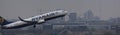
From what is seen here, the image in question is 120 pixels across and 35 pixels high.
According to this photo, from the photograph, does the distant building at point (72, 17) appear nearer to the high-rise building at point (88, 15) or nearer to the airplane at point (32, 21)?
the high-rise building at point (88, 15)

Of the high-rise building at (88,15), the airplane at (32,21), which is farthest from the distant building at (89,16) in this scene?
the airplane at (32,21)

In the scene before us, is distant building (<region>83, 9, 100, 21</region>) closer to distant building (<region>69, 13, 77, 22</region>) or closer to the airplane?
distant building (<region>69, 13, 77, 22</region>)

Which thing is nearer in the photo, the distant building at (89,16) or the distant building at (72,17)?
the distant building at (72,17)

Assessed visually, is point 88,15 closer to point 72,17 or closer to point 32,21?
point 72,17

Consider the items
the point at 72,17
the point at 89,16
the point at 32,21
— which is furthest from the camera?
the point at 89,16

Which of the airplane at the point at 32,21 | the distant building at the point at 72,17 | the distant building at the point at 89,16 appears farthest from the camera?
the distant building at the point at 89,16

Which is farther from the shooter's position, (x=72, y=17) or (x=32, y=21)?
(x=72, y=17)

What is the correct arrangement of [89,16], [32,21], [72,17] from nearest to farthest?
[32,21]
[72,17]
[89,16]

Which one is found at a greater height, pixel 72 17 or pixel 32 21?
pixel 32 21

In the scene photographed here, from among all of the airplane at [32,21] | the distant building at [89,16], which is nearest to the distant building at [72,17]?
the distant building at [89,16]

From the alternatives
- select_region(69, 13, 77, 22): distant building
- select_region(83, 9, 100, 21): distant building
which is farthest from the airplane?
select_region(83, 9, 100, 21): distant building

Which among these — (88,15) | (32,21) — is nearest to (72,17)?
(88,15)

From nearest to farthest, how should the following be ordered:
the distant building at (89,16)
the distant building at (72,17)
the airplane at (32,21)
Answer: the airplane at (32,21) → the distant building at (72,17) → the distant building at (89,16)
